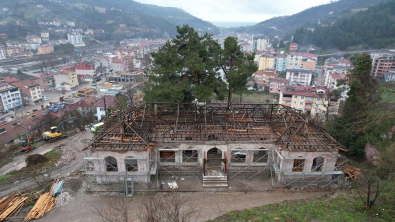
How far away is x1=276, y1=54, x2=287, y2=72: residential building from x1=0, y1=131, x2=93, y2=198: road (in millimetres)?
84106

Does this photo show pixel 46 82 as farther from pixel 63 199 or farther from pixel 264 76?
pixel 63 199

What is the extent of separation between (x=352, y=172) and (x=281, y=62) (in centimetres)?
8452

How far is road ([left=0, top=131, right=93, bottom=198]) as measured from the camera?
17734 mm

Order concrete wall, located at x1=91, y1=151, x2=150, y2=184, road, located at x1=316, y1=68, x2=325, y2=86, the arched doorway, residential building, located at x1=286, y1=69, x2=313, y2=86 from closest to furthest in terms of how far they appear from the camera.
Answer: concrete wall, located at x1=91, y1=151, x2=150, y2=184
the arched doorway
residential building, located at x1=286, y1=69, x2=313, y2=86
road, located at x1=316, y1=68, x2=325, y2=86

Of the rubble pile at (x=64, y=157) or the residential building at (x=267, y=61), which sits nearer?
the rubble pile at (x=64, y=157)

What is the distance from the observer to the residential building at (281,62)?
307 ft

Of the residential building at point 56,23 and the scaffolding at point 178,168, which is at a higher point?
the residential building at point 56,23

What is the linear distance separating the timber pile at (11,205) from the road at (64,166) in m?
2.65

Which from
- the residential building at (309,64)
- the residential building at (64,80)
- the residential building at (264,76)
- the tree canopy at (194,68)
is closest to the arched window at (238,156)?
the tree canopy at (194,68)

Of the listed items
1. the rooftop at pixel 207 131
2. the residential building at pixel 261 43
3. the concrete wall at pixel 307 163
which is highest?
the residential building at pixel 261 43

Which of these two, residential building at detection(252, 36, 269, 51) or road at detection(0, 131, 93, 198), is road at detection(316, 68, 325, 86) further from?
road at detection(0, 131, 93, 198)

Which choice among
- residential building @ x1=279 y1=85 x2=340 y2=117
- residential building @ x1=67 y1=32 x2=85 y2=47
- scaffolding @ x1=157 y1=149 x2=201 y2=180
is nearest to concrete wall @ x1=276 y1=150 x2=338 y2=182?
scaffolding @ x1=157 y1=149 x2=201 y2=180

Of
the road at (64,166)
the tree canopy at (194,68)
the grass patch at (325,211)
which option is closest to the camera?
the grass patch at (325,211)

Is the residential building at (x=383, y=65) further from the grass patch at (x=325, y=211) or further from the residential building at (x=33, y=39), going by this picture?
the residential building at (x=33, y=39)
